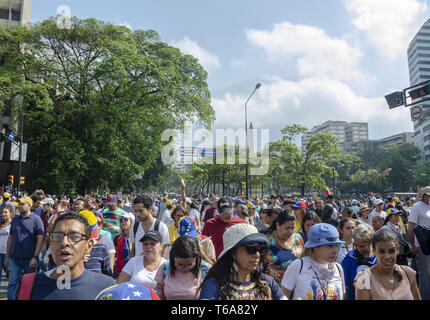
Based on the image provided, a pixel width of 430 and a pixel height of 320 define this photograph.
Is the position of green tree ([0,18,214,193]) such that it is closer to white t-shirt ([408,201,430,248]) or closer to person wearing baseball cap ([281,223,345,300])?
white t-shirt ([408,201,430,248])

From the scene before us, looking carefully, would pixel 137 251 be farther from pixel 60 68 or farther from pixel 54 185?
pixel 60 68

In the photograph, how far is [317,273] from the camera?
276cm

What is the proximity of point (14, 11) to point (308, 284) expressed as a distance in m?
53.1

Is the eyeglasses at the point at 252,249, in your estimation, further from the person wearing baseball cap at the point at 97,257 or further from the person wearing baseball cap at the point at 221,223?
the person wearing baseball cap at the point at 221,223

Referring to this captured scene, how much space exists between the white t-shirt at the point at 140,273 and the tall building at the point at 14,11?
49288 millimetres

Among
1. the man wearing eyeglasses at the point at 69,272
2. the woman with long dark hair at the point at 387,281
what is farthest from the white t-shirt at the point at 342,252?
the man wearing eyeglasses at the point at 69,272

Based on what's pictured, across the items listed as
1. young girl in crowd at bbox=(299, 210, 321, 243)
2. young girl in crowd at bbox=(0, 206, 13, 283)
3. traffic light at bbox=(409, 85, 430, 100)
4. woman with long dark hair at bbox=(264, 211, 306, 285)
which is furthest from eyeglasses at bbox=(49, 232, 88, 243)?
traffic light at bbox=(409, 85, 430, 100)

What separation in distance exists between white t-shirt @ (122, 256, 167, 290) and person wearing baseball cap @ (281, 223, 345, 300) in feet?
4.24

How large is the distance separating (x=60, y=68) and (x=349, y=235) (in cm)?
2544

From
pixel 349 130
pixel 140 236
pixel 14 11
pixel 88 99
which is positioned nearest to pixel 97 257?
pixel 140 236

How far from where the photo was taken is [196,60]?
28.3 m

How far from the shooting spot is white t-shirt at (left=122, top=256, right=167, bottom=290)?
322cm

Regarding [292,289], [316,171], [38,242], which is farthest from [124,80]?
[316,171]

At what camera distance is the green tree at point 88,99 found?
2178 centimetres
